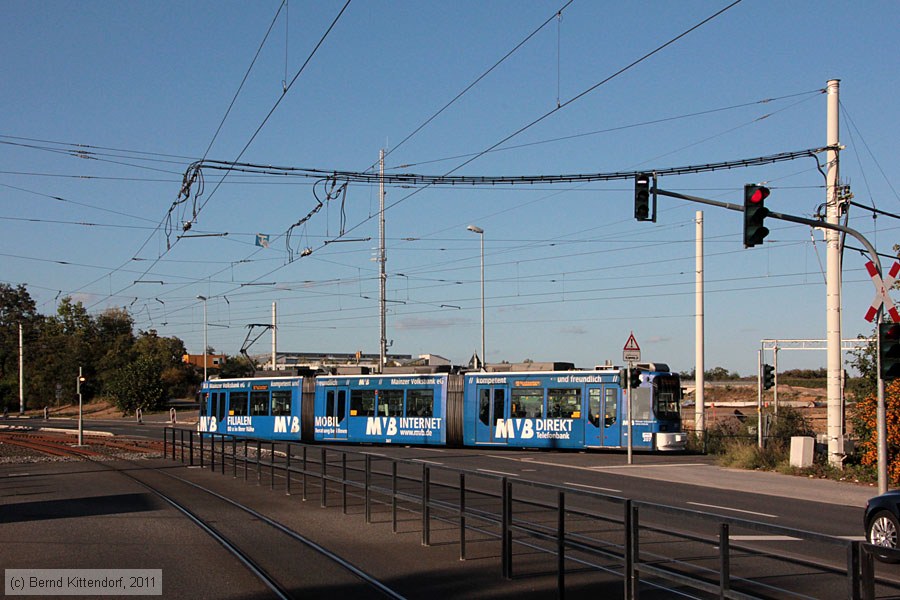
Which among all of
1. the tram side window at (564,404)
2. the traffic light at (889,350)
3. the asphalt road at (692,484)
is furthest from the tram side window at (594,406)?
the traffic light at (889,350)

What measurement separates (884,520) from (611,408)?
2076 cm

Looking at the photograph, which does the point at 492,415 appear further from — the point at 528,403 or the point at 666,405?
the point at 666,405

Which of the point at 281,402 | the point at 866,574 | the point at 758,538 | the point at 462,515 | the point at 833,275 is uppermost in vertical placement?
the point at 833,275

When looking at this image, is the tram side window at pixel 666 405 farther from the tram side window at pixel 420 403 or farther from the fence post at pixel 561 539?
the fence post at pixel 561 539

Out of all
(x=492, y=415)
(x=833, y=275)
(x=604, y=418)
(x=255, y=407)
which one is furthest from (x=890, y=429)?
(x=255, y=407)

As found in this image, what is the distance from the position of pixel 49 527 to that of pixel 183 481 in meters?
8.38

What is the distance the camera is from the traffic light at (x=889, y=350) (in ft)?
55.9

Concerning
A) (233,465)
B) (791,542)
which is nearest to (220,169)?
(233,465)

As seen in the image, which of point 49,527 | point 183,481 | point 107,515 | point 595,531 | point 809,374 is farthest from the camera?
point 809,374

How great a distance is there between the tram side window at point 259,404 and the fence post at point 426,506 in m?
29.6

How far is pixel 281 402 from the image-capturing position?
4034 centimetres

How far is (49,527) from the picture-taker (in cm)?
1365

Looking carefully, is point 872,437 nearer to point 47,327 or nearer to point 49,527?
point 49,527

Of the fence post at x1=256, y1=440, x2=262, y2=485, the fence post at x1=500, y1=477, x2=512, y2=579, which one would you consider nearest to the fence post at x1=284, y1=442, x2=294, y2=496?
the fence post at x1=256, y1=440, x2=262, y2=485
